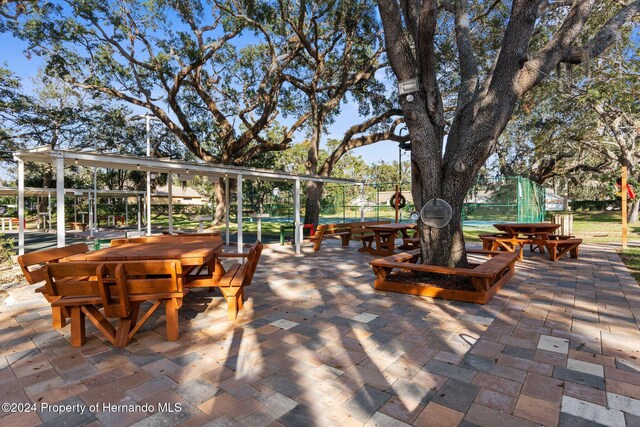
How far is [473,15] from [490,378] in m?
12.7

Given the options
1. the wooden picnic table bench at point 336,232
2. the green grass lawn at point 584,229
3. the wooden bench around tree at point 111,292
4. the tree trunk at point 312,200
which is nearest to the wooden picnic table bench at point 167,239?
the wooden bench around tree at point 111,292

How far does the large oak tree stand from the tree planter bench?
1.59 ft

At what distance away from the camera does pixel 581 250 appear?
9406 millimetres

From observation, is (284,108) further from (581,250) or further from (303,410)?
(303,410)

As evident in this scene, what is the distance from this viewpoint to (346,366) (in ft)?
9.24

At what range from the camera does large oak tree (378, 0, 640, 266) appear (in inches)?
193

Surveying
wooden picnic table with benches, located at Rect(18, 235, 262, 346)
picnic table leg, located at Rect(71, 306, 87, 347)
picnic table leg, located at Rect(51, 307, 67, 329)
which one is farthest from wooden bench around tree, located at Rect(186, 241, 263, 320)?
picnic table leg, located at Rect(51, 307, 67, 329)

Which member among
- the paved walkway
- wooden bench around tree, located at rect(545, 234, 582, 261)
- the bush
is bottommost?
the paved walkway

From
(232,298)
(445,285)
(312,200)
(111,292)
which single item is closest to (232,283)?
(232,298)

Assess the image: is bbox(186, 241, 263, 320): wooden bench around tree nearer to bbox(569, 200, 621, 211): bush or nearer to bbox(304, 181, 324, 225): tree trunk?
bbox(304, 181, 324, 225): tree trunk

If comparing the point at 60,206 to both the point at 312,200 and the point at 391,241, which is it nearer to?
the point at 391,241

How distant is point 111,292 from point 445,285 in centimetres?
424

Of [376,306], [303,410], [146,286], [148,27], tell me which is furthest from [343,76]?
[303,410]

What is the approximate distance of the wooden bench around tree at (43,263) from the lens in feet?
10.8
